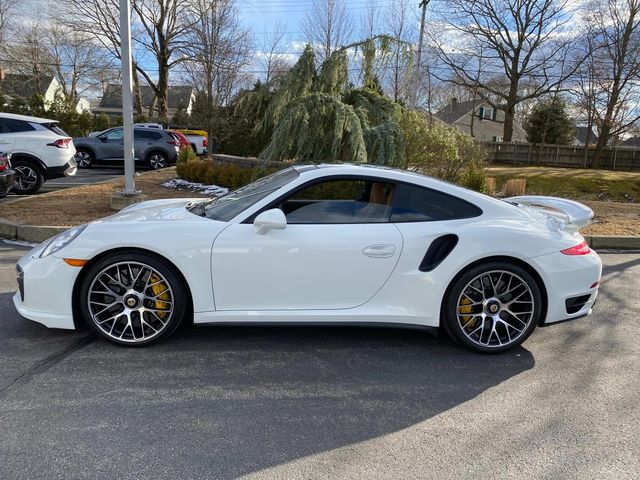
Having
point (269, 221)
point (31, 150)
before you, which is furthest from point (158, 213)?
point (31, 150)

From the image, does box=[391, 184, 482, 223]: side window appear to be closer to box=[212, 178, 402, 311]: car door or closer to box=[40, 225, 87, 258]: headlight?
box=[212, 178, 402, 311]: car door

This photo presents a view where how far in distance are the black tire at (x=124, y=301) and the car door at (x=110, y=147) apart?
14.6 m

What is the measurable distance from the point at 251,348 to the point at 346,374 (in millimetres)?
770

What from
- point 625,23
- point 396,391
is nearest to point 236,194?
point 396,391

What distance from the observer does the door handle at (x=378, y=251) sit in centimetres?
346

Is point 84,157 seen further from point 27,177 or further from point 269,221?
point 269,221

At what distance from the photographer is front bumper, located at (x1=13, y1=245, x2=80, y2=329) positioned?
11.1 feet

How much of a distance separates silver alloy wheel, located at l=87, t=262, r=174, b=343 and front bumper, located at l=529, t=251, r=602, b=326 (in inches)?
106

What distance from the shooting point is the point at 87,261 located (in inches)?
134

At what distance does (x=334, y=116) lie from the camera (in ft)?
31.0

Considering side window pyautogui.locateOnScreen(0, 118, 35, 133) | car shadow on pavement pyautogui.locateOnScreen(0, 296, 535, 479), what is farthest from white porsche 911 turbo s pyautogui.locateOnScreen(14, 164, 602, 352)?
side window pyautogui.locateOnScreen(0, 118, 35, 133)

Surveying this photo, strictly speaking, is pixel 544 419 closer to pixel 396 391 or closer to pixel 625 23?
pixel 396 391

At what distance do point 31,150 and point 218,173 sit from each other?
149 inches

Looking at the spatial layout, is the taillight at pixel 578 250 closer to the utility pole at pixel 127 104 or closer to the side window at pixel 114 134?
the utility pole at pixel 127 104
